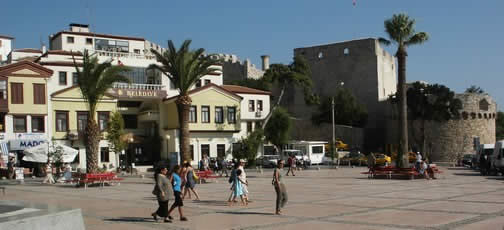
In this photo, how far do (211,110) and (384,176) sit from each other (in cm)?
2330

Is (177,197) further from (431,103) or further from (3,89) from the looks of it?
(431,103)

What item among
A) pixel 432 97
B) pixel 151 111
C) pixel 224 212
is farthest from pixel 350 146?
pixel 224 212

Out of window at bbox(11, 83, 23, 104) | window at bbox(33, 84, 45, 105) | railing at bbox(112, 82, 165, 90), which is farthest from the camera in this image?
railing at bbox(112, 82, 165, 90)

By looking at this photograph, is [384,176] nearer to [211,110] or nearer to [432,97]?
[211,110]

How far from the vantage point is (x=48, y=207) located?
11.2m

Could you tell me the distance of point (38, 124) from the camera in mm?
44594

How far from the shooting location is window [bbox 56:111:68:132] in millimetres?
45656

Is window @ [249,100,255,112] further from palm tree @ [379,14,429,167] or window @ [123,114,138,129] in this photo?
palm tree @ [379,14,429,167]

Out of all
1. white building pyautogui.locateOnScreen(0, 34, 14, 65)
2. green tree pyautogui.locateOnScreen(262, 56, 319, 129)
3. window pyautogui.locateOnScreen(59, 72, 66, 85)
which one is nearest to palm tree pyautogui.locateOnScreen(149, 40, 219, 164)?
window pyautogui.locateOnScreen(59, 72, 66, 85)

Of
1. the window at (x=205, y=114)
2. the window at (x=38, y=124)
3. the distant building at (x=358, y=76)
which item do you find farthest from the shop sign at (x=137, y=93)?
the distant building at (x=358, y=76)

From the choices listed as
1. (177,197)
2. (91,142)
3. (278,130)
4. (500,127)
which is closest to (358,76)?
(278,130)

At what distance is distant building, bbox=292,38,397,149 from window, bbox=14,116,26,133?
39219 millimetres

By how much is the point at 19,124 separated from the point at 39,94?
2928 millimetres

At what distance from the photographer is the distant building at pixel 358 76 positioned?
72688 mm
